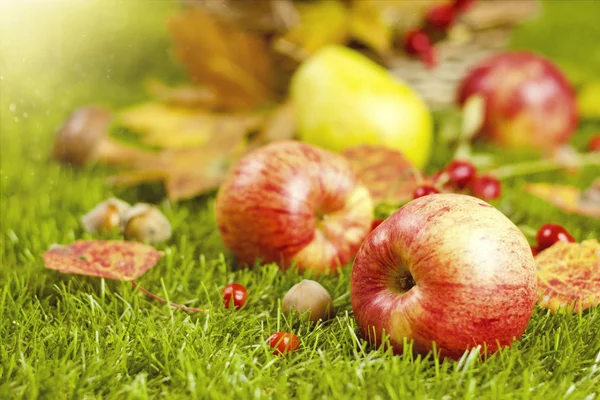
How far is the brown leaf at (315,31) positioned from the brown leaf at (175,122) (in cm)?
29

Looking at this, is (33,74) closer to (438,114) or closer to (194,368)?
(194,368)

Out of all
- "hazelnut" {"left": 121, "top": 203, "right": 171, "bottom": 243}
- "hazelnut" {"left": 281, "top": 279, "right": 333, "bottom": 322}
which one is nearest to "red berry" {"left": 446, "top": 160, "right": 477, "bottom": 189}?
"hazelnut" {"left": 281, "top": 279, "right": 333, "bottom": 322}

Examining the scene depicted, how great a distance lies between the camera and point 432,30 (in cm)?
280

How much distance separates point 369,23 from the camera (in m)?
2.61

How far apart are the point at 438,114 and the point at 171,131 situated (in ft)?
3.54

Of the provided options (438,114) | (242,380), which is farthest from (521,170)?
(242,380)

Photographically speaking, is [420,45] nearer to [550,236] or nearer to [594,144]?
[594,144]

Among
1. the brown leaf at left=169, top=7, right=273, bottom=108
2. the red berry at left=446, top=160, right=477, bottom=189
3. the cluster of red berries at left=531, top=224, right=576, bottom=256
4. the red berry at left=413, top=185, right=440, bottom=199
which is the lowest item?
the cluster of red berries at left=531, top=224, right=576, bottom=256

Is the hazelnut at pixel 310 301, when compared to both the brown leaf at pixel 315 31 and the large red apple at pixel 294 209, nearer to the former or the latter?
the large red apple at pixel 294 209

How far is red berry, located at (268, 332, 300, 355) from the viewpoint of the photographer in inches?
48.1

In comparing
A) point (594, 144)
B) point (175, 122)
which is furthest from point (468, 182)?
point (175, 122)

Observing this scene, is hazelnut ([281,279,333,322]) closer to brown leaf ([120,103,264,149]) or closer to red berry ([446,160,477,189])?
red berry ([446,160,477,189])

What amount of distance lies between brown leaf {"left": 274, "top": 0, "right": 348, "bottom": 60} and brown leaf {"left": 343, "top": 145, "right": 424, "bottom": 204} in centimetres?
86

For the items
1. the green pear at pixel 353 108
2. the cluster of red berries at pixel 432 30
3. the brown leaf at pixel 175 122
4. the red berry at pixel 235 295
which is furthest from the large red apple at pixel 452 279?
the cluster of red berries at pixel 432 30
